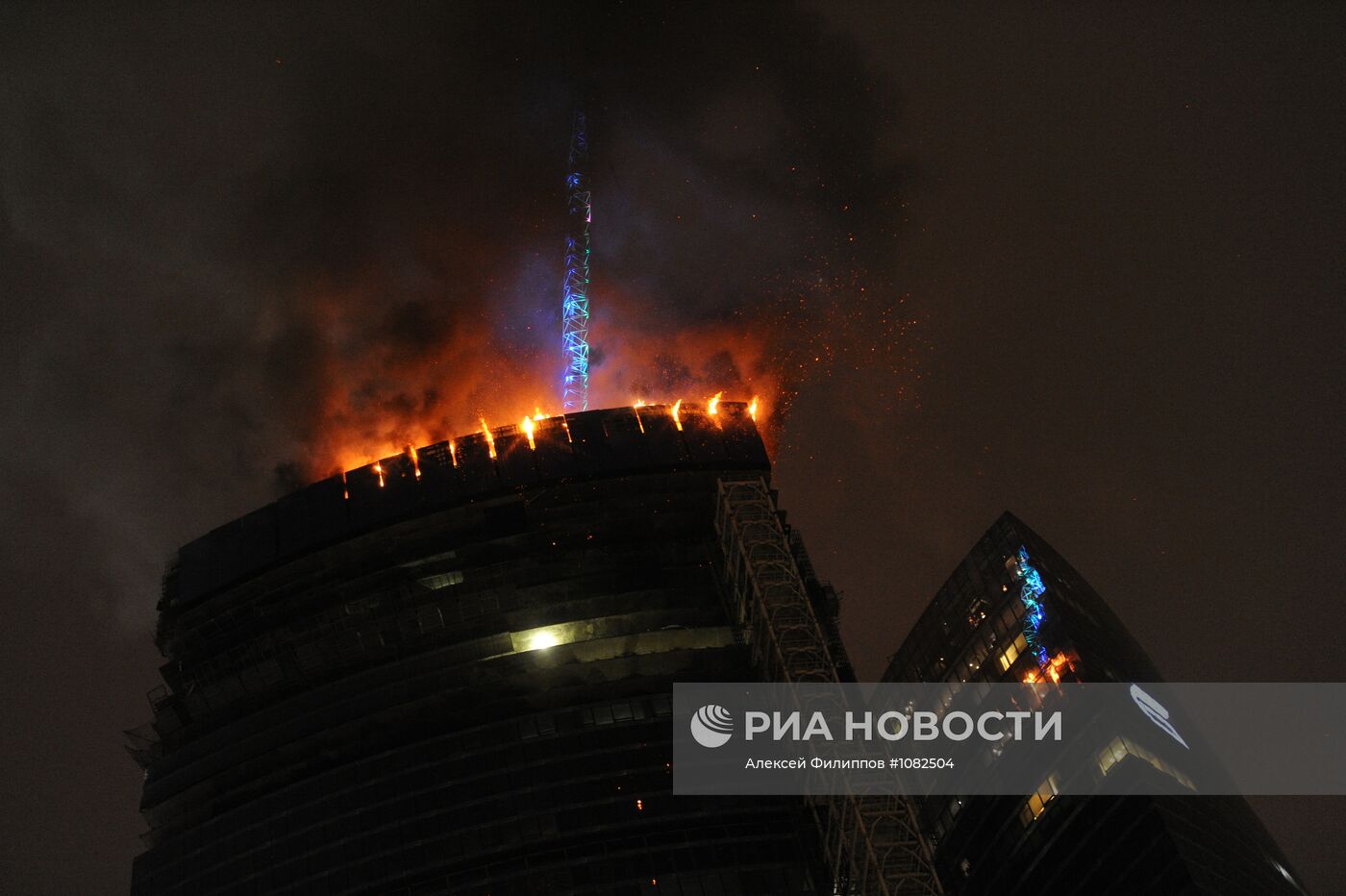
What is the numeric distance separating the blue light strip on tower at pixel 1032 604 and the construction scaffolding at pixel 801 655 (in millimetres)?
19913

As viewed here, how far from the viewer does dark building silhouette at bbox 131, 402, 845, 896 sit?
125 m

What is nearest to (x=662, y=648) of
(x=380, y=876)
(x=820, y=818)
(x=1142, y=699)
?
(x=820, y=818)

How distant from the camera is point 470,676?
136 metres

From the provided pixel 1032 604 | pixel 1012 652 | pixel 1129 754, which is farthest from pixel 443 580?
pixel 1129 754

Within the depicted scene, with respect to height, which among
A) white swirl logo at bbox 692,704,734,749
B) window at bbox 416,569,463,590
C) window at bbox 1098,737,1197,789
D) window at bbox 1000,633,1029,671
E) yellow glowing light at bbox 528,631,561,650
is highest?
window at bbox 416,569,463,590

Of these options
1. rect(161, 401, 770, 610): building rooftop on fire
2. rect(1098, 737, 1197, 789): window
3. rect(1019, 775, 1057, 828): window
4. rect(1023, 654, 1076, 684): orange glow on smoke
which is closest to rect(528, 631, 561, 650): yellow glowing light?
rect(161, 401, 770, 610): building rooftop on fire

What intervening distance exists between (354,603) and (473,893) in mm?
34736

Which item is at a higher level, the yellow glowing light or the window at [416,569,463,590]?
the window at [416,569,463,590]

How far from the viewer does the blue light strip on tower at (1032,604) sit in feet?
453

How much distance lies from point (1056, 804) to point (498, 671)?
2022 inches

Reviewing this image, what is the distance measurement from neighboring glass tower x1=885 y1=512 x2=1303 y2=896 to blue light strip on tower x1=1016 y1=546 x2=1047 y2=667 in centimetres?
13

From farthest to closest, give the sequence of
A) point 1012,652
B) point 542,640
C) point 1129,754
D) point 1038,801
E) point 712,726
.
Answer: point 1012,652, point 542,640, point 712,726, point 1038,801, point 1129,754

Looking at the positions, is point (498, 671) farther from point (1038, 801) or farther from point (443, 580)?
point (1038, 801)

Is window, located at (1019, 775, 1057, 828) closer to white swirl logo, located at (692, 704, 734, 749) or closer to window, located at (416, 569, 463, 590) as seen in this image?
white swirl logo, located at (692, 704, 734, 749)
